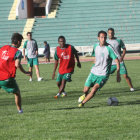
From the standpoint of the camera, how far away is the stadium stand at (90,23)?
40906 millimetres

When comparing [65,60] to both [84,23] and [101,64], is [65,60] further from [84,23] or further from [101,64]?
[84,23]

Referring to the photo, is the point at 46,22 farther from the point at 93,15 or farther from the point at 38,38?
the point at 93,15

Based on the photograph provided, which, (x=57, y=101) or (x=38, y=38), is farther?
(x=38, y=38)

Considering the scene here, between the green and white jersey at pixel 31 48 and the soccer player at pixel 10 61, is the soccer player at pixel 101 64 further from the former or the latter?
the green and white jersey at pixel 31 48

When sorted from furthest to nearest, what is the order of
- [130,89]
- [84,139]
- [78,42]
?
1. [78,42]
2. [130,89]
3. [84,139]

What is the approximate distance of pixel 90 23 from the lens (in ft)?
136

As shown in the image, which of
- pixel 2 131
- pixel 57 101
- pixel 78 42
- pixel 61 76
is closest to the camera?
pixel 2 131

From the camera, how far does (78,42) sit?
40.8 metres

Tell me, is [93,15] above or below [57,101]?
above

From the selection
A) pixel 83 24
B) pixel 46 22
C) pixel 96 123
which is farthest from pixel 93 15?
pixel 96 123

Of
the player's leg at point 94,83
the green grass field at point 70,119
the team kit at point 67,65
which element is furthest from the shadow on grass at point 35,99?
the player's leg at point 94,83

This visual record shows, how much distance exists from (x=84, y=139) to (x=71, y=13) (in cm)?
3559

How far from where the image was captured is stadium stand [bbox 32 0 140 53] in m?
40.9

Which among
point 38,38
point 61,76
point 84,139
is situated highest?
point 38,38
